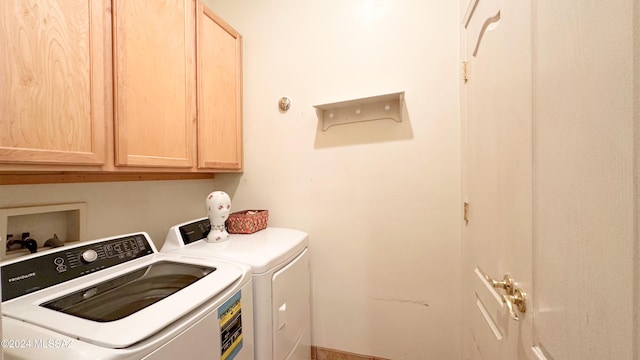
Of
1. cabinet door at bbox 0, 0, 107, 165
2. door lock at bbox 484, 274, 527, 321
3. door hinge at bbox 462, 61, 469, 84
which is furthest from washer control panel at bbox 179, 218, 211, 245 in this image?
door hinge at bbox 462, 61, 469, 84

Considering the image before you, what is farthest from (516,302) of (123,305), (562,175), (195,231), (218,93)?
(218,93)

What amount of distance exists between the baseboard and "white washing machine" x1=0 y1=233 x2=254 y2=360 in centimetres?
85

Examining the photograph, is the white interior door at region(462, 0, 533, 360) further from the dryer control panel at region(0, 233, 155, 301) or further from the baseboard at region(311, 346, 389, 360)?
the dryer control panel at region(0, 233, 155, 301)

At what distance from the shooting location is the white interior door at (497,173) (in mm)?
665

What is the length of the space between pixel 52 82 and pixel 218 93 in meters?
0.84

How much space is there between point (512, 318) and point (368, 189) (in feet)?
3.15

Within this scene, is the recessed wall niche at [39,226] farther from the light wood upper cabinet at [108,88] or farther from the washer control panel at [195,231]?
the washer control panel at [195,231]

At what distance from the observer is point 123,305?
2.55 ft

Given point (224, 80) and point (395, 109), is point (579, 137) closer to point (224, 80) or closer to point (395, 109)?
point (395, 109)

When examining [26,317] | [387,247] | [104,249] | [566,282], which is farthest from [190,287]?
[387,247]

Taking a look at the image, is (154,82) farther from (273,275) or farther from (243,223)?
(273,275)

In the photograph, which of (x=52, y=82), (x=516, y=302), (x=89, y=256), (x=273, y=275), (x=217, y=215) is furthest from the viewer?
(x=217, y=215)

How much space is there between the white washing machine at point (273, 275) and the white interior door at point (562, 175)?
0.89m

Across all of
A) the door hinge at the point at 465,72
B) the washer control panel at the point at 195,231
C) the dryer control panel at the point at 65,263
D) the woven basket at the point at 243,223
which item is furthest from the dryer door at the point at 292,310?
the door hinge at the point at 465,72
